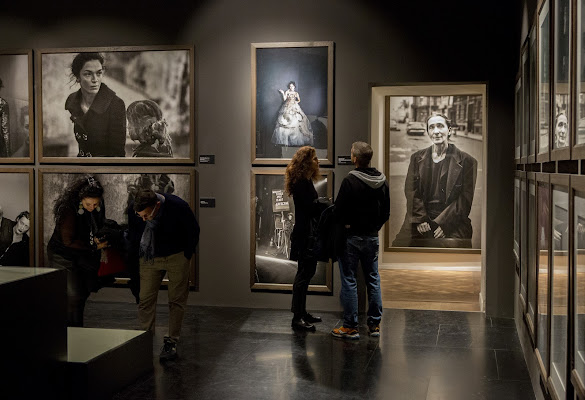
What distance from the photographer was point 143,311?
611 cm

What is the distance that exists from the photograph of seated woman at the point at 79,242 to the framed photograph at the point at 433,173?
6.81 meters

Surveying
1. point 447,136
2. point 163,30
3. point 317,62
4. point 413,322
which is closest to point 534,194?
point 413,322

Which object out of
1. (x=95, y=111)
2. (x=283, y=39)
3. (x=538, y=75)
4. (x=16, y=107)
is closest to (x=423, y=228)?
(x=283, y=39)

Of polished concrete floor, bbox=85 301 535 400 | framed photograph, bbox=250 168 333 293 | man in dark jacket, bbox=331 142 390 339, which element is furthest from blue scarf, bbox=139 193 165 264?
framed photograph, bbox=250 168 333 293

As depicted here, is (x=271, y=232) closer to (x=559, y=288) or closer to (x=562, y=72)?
(x=559, y=288)

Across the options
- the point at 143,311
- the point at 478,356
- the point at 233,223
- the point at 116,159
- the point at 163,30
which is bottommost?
the point at 478,356

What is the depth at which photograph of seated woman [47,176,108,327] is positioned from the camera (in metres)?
6.24

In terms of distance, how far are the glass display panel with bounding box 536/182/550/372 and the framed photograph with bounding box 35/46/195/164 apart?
484 centimetres

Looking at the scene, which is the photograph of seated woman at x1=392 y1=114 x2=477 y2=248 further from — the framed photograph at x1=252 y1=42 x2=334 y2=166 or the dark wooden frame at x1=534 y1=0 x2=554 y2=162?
the dark wooden frame at x1=534 y1=0 x2=554 y2=162

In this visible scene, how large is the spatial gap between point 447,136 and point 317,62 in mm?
4703

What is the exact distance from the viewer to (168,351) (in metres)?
6.12

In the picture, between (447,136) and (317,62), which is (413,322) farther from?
(447,136)

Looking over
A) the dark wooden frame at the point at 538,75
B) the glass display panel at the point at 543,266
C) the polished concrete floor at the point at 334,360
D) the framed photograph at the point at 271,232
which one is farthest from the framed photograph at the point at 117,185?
the glass display panel at the point at 543,266

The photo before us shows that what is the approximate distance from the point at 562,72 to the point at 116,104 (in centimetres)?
627
